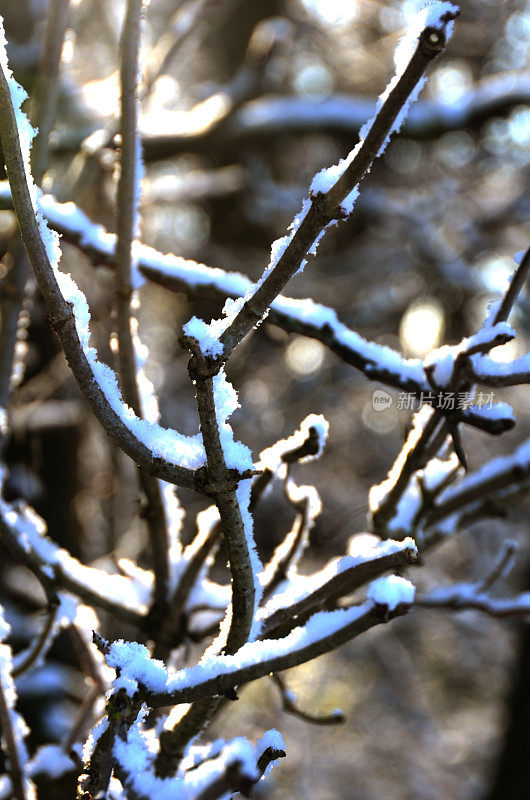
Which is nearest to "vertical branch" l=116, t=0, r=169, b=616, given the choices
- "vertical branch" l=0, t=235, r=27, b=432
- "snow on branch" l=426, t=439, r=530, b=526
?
"vertical branch" l=0, t=235, r=27, b=432

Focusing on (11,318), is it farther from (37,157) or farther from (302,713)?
(302,713)

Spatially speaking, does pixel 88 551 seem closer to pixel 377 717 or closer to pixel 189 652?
pixel 189 652

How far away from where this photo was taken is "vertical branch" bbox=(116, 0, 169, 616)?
90 centimetres

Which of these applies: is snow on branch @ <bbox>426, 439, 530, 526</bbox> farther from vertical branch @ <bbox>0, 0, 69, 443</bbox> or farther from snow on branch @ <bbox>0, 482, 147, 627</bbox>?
vertical branch @ <bbox>0, 0, 69, 443</bbox>

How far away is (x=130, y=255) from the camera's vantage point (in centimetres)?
110

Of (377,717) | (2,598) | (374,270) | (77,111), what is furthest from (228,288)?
(377,717)

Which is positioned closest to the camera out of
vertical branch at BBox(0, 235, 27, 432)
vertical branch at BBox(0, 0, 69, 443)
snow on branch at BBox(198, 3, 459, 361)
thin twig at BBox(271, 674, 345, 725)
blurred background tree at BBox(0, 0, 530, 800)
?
snow on branch at BBox(198, 3, 459, 361)

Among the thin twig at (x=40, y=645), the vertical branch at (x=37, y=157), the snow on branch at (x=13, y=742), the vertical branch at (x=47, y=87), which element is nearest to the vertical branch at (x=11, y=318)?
the vertical branch at (x=37, y=157)

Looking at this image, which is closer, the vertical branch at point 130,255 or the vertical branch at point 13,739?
the vertical branch at point 130,255

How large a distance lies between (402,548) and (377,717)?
6.77 metres

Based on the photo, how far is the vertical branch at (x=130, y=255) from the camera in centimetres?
90

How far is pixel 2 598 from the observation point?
3.19 meters

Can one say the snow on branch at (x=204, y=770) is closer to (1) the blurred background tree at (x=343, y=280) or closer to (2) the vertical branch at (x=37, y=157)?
(2) the vertical branch at (x=37, y=157)

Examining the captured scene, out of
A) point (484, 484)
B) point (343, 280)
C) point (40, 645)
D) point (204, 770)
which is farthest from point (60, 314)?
point (343, 280)
